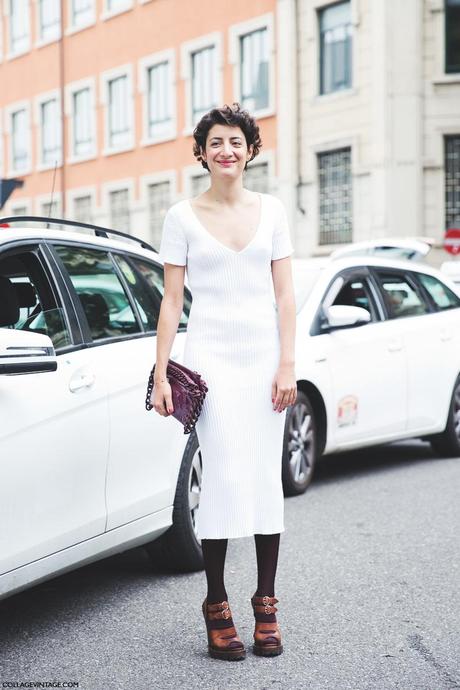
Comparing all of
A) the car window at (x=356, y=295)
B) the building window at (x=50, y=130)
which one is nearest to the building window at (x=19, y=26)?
the building window at (x=50, y=130)

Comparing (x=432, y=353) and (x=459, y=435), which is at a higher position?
(x=432, y=353)

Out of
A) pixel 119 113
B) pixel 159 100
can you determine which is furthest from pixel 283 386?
pixel 119 113

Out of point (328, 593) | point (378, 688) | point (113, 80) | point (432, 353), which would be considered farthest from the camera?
point (113, 80)

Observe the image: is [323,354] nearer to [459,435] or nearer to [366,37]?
[459,435]

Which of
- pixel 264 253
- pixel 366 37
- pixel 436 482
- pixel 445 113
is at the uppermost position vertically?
pixel 366 37

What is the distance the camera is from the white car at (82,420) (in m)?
3.96

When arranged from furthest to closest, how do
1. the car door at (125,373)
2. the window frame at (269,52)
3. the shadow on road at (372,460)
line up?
1. the window frame at (269,52)
2. the shadow on road at (372,460)
3. the car door at (125,373)

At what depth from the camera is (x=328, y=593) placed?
5113 mm

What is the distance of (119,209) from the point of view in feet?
106

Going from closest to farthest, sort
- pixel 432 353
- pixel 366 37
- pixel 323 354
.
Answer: pixel 323 354 < pixel 432 353 < pixel 366 37

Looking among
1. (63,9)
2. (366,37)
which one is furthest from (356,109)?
(63,9)

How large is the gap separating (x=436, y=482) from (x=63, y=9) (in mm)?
29164

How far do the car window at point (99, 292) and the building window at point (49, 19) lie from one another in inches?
1228

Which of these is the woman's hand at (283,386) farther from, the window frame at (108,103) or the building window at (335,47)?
the window frame at (108,103)
